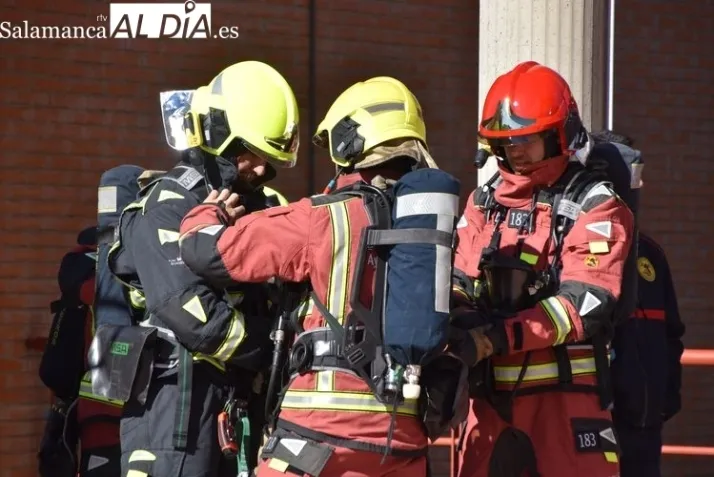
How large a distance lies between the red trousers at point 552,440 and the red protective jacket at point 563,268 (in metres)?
0.08

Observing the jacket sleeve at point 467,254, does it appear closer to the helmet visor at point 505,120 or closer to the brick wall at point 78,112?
the helmet visor at point 505,120

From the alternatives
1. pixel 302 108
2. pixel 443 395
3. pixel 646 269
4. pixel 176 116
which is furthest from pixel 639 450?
pixel 302 108

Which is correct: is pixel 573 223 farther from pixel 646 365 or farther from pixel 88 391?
pixel 88 391

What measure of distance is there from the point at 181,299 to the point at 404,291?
714 millimetres

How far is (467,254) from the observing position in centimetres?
442

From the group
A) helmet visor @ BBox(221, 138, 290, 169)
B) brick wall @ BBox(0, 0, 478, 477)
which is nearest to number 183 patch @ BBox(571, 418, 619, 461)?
helmet visor @ BBox(221, 138, 290, 169)

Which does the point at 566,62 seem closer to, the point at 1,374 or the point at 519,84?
the point at 519,84

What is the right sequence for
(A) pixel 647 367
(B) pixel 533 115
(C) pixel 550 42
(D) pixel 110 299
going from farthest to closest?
(C) pixel 550 42
(A) pixel 647 367
(D) pixel 110 299
(B) pixel 533 115

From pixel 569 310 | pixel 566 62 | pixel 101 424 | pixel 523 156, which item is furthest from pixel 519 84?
pixel 101 424

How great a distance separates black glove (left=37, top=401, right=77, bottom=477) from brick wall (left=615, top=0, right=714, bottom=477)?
4.21 metres

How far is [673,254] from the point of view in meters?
8.17

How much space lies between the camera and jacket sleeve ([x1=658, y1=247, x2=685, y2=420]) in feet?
17.1

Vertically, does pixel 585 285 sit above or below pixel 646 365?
above

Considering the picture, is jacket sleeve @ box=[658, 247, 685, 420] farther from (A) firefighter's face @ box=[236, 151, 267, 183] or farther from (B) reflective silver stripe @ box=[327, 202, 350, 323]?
(B) reflective silver stripe @ box=[327, 202, 350, 323]
